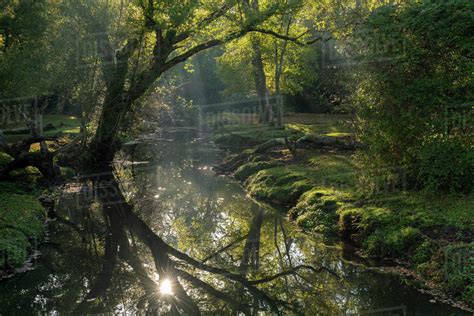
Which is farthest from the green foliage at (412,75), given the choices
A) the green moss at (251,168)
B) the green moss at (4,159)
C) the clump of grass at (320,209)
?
the green moss at (4,159)

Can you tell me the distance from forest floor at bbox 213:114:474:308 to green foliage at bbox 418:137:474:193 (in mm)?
413

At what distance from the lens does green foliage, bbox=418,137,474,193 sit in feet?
42.7

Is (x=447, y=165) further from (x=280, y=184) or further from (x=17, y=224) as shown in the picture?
(x=17, y=224)

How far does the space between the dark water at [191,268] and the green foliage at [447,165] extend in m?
3.44

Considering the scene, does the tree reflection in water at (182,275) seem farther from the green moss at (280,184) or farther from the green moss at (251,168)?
the green moss at (251,168)

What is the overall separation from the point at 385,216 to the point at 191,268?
5862 mm

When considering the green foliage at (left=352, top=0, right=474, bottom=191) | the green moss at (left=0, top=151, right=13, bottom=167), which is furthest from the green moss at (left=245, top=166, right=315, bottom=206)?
the green moss at (left=0, top=151, right=13, bottom=167)

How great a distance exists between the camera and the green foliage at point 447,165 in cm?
1302

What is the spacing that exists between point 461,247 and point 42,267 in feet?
35.7

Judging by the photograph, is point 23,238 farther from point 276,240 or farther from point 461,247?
point 461,247

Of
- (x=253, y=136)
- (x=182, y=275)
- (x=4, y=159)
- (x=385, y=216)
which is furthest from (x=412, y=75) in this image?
(x=253, y=136)

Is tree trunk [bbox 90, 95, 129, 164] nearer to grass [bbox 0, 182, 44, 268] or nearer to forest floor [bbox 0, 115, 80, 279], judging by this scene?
forest floor [bbox 0, 115, 80, 279]

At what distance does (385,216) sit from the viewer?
1341cm

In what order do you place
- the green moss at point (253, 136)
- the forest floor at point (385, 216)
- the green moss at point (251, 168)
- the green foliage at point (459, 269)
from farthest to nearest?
the green moss at point (253, 136), the green moss at point (251, 168), the forest floor at point (385, 216), the green foliage at point (459, 269)
